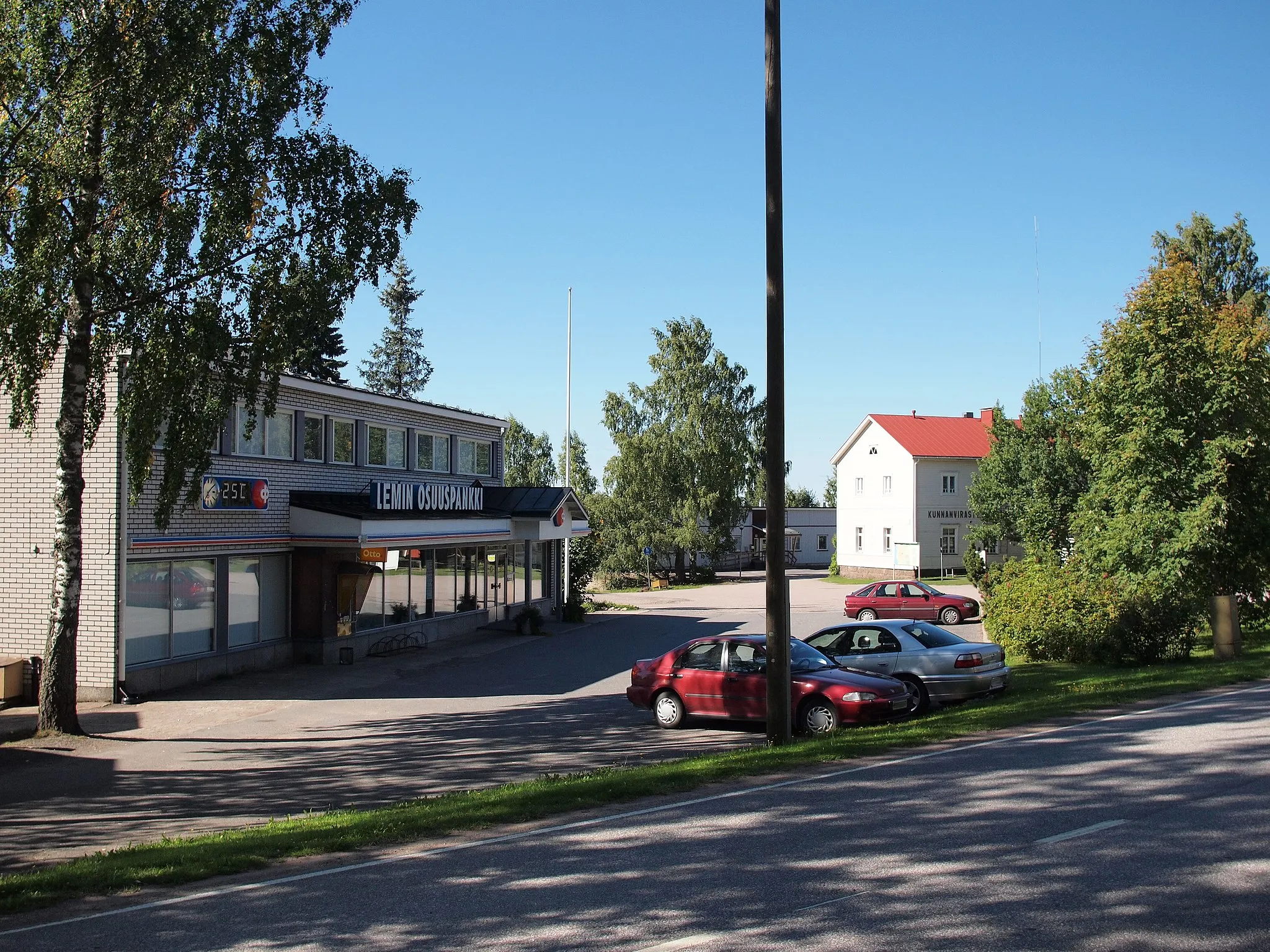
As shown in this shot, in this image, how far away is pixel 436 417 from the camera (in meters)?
31.1

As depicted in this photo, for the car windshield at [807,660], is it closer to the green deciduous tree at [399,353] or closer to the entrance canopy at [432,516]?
the entrance canopy at [432,516]

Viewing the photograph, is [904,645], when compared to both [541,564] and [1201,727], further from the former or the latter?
[541,564]

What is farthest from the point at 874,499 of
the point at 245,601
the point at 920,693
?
the point at 920,693

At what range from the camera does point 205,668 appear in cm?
2080

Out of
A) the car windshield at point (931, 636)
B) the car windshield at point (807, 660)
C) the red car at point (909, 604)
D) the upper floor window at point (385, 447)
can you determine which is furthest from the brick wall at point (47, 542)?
the red car at point (909, 604)

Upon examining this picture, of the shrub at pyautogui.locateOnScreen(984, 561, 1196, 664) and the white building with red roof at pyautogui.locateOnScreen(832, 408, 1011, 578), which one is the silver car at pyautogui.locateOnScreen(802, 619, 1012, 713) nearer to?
the shrub at pyautogui.locateOnScreen(984, 561, 1196, 664)

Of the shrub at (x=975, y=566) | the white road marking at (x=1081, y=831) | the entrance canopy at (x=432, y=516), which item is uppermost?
the entrance canopy at (x=432, y=516)

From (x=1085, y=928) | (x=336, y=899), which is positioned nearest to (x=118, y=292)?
(x=336, y=899)

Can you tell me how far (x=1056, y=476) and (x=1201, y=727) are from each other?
34946mm

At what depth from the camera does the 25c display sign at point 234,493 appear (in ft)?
68.0

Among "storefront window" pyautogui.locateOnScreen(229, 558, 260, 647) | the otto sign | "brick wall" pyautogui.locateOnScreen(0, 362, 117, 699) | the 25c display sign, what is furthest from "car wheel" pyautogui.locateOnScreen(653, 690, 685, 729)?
the otto sign

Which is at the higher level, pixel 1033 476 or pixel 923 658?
pixel 1033 476

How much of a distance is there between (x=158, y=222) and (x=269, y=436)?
29.3 feet

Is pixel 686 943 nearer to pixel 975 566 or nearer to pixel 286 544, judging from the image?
pixel 286 544
